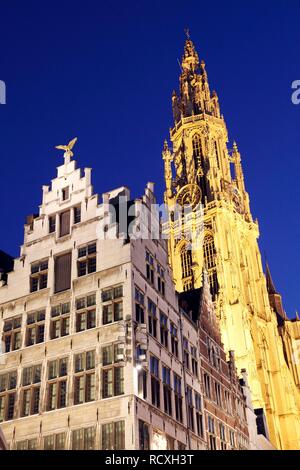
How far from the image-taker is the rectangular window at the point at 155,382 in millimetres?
27078

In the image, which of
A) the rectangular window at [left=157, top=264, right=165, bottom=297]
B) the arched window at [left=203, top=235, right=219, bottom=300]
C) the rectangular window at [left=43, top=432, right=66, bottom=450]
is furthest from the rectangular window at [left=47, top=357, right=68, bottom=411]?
the arched window at [left=203, top=235, right=219, bottom=300]

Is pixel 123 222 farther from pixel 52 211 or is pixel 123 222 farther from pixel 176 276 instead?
pixel 176 276

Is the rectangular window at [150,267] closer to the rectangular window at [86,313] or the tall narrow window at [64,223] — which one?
the rectangular window at [86,313]

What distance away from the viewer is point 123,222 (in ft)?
98.9

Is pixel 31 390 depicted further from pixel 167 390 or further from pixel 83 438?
pixel 167 390

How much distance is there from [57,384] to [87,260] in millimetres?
5622

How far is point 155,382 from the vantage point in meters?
27.6

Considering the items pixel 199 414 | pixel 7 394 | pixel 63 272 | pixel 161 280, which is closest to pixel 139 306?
pixel 161 280

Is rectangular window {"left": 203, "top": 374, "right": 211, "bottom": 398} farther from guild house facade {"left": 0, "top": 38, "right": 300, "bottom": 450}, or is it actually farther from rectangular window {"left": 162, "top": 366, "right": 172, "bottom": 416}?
rectangular window {"left": 162, "top": 366, "right": 172, "bottom": 416}

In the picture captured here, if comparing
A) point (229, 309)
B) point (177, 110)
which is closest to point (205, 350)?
point (229, 309)

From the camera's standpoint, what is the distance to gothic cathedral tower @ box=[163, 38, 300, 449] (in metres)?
Result: 79.1

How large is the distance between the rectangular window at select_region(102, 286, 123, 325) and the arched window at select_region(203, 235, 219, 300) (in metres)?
57.4

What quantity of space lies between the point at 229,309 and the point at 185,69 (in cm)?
5808

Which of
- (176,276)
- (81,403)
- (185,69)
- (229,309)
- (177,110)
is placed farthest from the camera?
(185,69)
